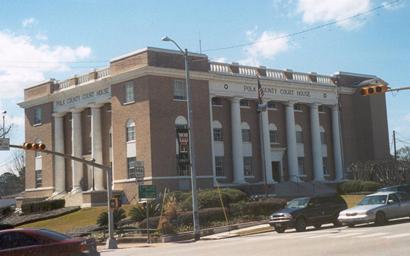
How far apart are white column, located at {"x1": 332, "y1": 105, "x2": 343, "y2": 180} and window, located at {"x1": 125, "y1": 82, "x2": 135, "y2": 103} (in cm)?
2366

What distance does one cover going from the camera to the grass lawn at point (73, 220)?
44781 millimetres

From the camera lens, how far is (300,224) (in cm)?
3206

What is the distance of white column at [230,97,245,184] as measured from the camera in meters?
56.9

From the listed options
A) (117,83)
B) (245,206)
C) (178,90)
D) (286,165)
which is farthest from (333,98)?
(245,206)

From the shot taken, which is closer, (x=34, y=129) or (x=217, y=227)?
(x=217, y=227)

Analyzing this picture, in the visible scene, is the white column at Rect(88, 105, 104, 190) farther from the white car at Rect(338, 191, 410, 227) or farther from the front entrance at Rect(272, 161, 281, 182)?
the white car at Rect(338, 191, 410, 227)

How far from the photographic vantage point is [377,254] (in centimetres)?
1700

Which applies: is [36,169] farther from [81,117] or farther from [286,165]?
[286,165]

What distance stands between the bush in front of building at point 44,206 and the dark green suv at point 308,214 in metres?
27.8

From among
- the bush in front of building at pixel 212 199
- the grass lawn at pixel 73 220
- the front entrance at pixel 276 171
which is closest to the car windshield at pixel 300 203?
the bush in front of building at pixel 212 199

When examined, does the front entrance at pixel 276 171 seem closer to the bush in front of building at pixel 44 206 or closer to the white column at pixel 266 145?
the white column at pixel 266 145

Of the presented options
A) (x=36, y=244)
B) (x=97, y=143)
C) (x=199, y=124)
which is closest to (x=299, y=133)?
(x=199, y=124)

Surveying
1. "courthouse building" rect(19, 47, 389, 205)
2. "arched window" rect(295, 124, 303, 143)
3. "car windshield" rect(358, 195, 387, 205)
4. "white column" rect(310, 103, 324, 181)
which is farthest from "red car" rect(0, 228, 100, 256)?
"white column" rect(310, 103, 324, 181)

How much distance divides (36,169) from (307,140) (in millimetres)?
28269
